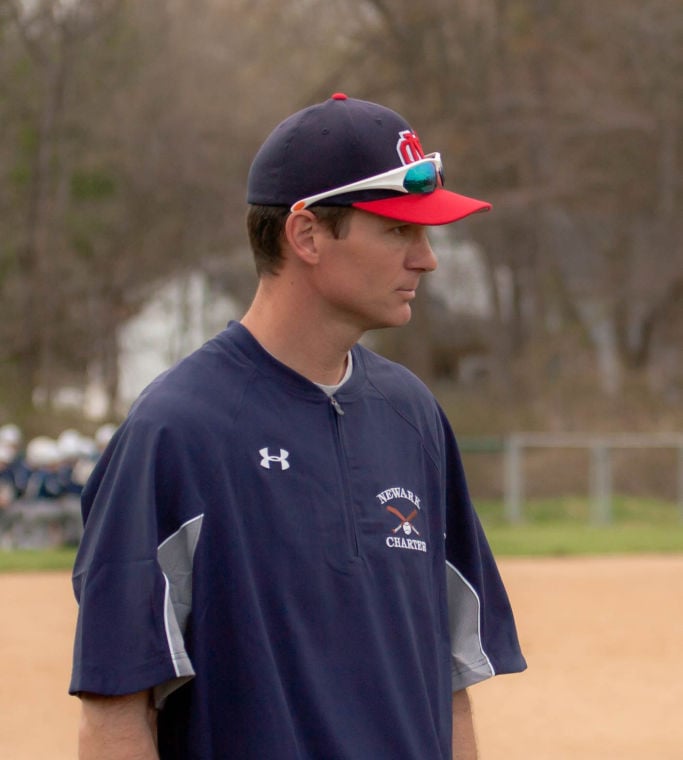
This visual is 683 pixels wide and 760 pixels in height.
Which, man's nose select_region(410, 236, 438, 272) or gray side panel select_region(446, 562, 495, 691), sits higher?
man's nose select_region(410, 236, 438, 272)

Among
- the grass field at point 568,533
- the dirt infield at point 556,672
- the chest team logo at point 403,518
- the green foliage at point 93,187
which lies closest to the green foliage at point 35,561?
the grass field at point 568,533

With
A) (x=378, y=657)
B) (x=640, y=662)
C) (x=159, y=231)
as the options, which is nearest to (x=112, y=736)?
(x=378, y=657)

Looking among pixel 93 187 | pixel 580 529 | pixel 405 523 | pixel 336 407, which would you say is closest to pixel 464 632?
pixel 405 523

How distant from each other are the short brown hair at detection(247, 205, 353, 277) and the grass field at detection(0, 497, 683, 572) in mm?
14251

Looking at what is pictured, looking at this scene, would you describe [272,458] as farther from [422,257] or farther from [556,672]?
[556,672]

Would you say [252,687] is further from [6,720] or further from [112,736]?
[6,720]

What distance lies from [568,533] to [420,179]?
17777mm

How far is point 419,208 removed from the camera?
8.64 ft

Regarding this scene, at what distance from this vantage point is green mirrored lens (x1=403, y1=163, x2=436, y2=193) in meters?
2.63

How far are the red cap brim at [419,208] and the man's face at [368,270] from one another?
0.03 m

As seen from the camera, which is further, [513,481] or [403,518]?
[513,481]

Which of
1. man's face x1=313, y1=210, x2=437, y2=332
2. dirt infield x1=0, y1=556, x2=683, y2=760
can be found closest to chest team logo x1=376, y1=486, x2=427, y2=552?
man's face x1=313, y1=210, x2=437, y2=332

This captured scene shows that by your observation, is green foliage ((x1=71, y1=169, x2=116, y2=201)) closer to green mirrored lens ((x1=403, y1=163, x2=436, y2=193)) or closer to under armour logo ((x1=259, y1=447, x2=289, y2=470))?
green mirrored lens ((x1=403, y1=163, x2=436, y2=193))

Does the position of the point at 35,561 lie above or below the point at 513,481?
above
